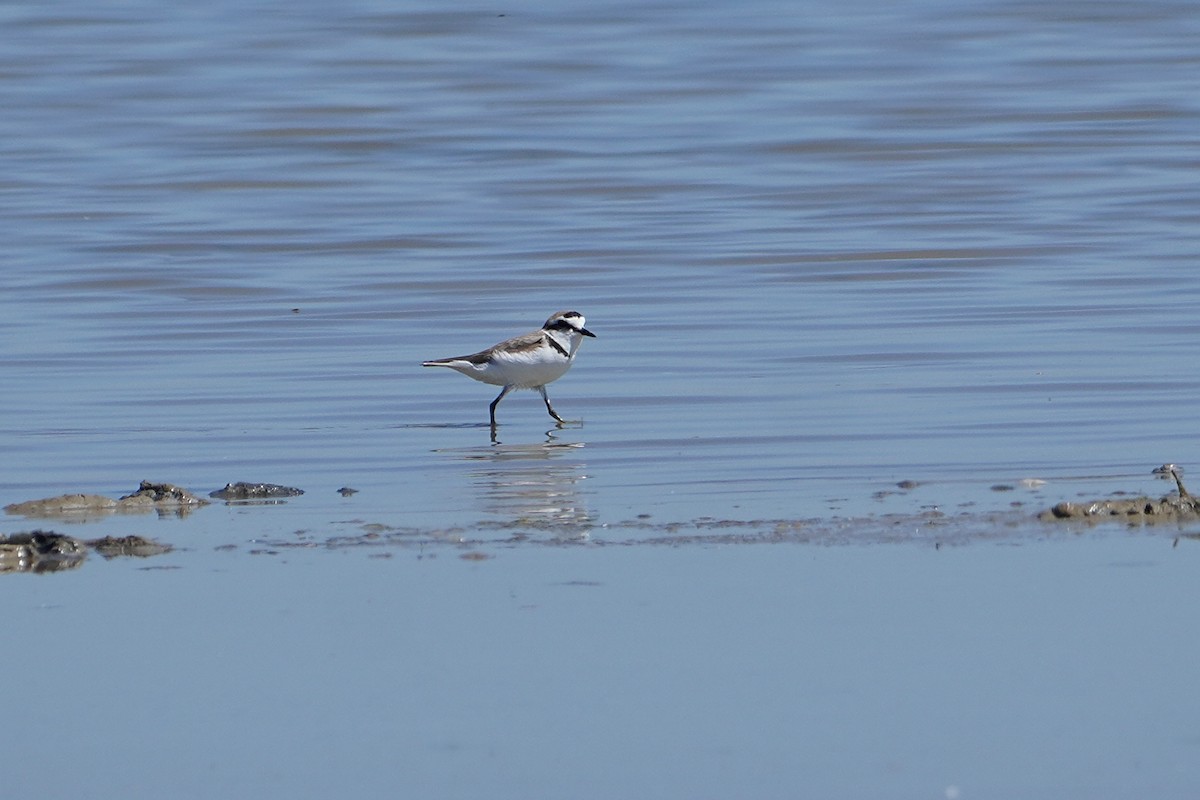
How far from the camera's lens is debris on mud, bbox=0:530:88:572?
645 cm

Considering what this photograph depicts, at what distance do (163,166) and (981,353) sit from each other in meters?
13.8

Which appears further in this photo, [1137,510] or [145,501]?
[145,501]

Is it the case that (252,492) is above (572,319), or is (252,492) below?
below

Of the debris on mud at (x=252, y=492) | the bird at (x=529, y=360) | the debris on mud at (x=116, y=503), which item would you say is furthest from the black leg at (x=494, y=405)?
the debris on mud at (x=116, y=503)

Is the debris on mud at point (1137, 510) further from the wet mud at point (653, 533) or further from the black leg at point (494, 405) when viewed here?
the black leg at point (494, 405)

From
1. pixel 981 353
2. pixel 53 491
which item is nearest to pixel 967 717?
pixel 53 491

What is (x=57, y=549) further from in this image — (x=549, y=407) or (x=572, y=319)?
(x=572, y=319)

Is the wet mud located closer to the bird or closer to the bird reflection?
the bird reflection

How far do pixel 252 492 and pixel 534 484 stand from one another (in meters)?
1.17

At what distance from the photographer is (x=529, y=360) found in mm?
10867

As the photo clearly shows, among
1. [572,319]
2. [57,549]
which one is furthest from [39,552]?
[572,319]

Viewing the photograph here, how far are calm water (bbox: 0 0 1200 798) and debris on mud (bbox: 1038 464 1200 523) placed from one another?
0.31 metres

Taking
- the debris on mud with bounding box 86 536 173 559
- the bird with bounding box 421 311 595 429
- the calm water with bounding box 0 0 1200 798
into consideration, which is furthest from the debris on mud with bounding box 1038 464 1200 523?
the bird with bounding box 421 311 595 429

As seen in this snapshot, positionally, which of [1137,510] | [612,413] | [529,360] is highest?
[529,360]
